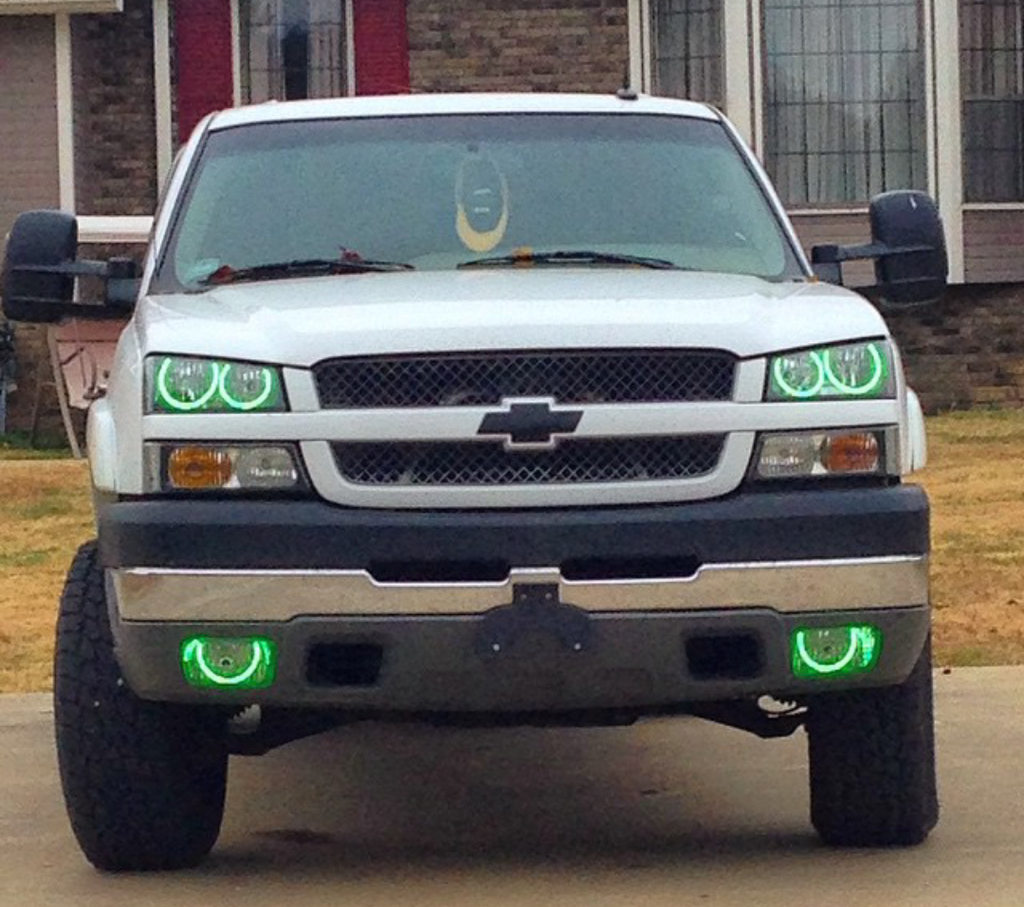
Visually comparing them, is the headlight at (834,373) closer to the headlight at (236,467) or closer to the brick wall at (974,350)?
the headlight at (236,467)

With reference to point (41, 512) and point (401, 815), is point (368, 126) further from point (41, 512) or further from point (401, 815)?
point (41, 512)

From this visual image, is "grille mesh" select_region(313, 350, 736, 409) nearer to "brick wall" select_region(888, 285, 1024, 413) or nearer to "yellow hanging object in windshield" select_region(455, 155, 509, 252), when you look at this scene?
"yellow hanging object in windshield" select_region(455, 155, 509, 252)

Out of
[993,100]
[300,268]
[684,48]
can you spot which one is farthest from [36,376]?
[300,268]

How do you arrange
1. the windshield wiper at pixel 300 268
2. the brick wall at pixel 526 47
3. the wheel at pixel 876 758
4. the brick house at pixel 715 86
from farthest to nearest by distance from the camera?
the brick wall at pixel 526 47 → the brick house at pixel 715 86 → the windshield wiper at pixel 300 268 → the wheel at pixel 876 758

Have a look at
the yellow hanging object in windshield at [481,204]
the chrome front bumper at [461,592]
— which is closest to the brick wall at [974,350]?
the yellow hanging object in windshield at [481,204]

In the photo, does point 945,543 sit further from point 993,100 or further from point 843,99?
point 993,100

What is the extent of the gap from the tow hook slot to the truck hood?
0.52 m

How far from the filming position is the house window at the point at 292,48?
875 inches

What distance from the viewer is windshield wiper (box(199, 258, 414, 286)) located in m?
6.52

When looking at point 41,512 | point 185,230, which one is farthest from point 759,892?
point 41,512

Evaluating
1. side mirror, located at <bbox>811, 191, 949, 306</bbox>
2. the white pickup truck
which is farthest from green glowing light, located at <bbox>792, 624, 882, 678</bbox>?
side mirror, located at <bbox>811, 191, 949, 306</bbox>

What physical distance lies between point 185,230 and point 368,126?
630mm

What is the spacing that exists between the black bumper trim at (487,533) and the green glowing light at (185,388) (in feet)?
0.69

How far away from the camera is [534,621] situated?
5.37m
